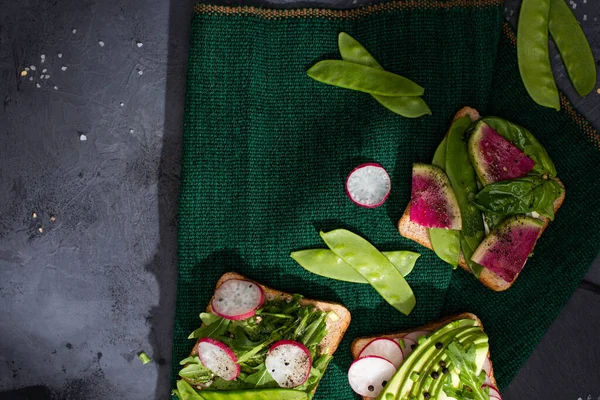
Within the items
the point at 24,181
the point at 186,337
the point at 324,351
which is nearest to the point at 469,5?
the point at 324,351

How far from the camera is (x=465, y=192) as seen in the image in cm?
370

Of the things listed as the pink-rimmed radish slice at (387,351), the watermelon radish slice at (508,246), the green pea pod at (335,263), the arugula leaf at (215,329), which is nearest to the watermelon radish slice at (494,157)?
the watermelon radish slice at (508,246)

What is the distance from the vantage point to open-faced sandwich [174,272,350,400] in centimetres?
342

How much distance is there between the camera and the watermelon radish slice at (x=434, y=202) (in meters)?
3.67

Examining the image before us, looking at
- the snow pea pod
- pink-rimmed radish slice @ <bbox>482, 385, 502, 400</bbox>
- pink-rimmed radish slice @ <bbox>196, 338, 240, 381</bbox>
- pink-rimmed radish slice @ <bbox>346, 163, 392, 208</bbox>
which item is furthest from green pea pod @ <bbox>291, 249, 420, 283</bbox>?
pink-rimmed radish slice @ <bbox>482, 385, 502, 400</bbox>

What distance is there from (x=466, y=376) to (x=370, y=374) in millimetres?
637

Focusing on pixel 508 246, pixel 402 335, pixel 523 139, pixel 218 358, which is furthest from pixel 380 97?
pixel 218 358

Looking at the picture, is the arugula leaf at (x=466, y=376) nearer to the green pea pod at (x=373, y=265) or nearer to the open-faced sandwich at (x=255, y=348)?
the green pea pod at (x=373, y=265)

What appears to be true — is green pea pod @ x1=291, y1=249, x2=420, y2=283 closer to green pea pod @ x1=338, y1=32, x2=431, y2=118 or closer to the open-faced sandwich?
the open-faced sandwich

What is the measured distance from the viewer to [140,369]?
Answer: 4.11m

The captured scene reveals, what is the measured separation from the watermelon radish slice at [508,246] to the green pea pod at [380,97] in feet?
3.25

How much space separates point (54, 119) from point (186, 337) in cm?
198

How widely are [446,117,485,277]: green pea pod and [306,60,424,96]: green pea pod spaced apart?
47 cm

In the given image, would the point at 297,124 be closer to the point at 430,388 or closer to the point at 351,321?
the point at 351,321
